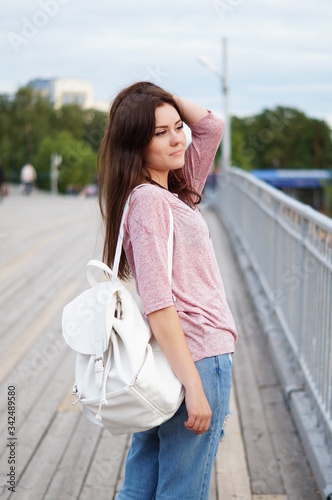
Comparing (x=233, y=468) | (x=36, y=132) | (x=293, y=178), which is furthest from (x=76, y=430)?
(x=293, y=178)

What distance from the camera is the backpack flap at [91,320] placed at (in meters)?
2.15

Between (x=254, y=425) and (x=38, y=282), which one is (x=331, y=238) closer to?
(x=254, y=425)

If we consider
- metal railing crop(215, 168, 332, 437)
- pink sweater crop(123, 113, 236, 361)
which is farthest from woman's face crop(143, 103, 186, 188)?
metal railing crop(215, 168, 332, 437)

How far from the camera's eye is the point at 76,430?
461 centimetres

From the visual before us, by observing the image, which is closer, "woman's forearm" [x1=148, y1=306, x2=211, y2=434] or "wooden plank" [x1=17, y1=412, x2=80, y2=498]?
"woman's forearm" [x1=148, y1=306, x2=211, y2=434]

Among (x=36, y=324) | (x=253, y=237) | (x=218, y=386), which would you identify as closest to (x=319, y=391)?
(x=218, y=386)

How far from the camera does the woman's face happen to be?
7.70 ft

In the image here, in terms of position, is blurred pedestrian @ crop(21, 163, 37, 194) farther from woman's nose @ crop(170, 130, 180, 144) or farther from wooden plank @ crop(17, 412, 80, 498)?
woman's nose @ crop(170, 130, 180, 144)

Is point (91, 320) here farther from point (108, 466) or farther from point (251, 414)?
point (251, 414)

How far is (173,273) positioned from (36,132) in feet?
266

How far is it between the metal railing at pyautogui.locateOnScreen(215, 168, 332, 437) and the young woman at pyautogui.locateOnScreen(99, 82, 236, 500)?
1585mm

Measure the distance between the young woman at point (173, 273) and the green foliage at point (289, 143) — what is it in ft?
336

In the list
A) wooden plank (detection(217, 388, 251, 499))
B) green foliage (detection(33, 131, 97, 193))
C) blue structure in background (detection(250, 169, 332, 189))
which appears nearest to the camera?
wooden plank (detection(217, 388, 251, 499))

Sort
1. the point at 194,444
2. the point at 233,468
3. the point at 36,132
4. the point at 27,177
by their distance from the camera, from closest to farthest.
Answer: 1. the point at 194,444
2. the point at 233,468
3. the point at 27,177
4. the point at 36,132
